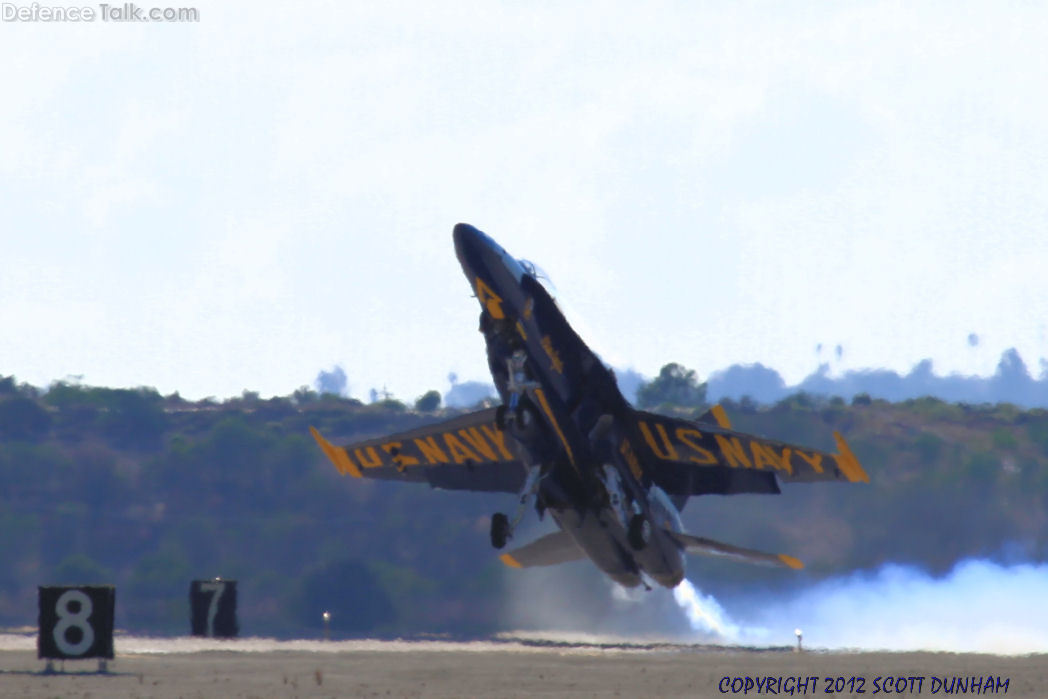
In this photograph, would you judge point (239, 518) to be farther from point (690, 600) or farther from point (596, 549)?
point (596, 549)

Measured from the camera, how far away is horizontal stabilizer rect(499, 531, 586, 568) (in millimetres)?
55281

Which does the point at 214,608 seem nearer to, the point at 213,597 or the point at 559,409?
the point at 213,597

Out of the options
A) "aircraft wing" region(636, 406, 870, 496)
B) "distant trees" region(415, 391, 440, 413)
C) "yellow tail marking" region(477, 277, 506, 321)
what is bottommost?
"aircraft wing" region(636, 406, 870, 496)

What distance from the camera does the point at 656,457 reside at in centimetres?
5531

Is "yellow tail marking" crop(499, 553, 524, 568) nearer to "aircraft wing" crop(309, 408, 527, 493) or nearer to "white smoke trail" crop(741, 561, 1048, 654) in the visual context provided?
"aircraft wing" crop(309, 408, 527, 493)

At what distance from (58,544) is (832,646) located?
199 ft

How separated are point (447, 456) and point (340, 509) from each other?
62.7 meters

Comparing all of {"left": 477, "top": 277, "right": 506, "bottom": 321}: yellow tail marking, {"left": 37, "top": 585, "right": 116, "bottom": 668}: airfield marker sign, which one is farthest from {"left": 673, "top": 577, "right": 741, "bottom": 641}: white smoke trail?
{"left": 37, "top": 585, "right": 116, "bottom": 668}: airfield marker sign

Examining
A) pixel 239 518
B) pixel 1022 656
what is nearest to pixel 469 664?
pixel 1022 656


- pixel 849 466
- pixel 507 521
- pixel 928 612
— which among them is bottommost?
pixel 928 612

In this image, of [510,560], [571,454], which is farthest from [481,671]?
[571,454]

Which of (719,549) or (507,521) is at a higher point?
(507,521)

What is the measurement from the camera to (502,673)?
51562mm

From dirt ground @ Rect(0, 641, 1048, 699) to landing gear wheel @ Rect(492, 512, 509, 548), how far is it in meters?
3.88
